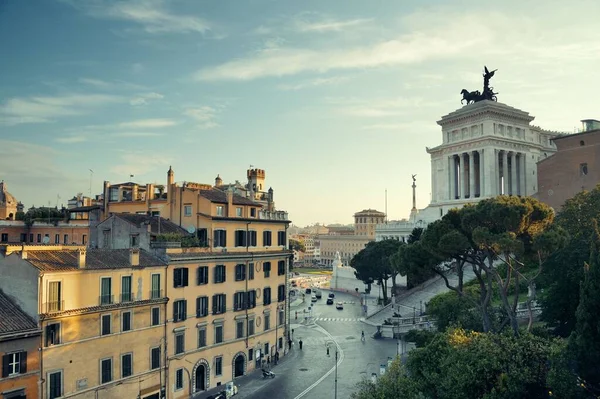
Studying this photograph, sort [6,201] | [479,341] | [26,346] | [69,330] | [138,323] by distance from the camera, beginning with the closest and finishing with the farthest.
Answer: [479,341], [26,346], [69,330], [138,323], [6,201]

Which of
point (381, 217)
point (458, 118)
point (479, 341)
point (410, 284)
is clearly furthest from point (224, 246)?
point (381, 217)

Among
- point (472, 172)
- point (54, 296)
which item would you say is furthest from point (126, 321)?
point (472, 172)

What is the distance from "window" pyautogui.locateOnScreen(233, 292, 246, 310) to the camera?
1839 inches

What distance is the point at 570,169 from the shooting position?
72.9 meters

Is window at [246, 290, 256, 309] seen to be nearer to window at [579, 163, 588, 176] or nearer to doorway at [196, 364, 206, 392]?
doorway at [196, 364, 206, 392]

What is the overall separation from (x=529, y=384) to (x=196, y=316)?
26287 mm

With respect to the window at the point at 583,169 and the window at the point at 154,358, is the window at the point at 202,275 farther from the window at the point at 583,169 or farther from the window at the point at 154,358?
the window at the point at 583,169

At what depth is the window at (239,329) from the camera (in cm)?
4678

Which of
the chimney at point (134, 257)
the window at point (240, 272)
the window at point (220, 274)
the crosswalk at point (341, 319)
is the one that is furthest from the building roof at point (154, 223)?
the crosswalk at point (341, 319)

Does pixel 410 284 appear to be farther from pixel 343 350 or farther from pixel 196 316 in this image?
pixel 196 316

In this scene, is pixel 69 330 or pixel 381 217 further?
pixel 381 217

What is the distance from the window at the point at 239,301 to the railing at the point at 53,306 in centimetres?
1636

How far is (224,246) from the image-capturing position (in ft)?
153

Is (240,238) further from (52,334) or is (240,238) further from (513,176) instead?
(513,176)
